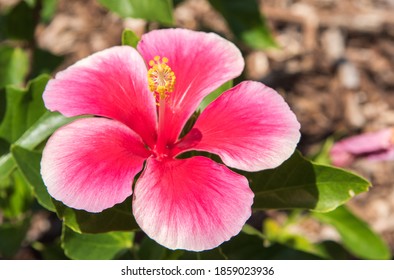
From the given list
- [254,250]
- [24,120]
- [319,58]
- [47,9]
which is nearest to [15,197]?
[24,120]

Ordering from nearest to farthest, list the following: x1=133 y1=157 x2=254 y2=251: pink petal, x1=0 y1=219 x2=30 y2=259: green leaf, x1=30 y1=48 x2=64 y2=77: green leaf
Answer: x1=133 y1=157 x2=254 y2=251: pink petal
x1=0 y1=219 x2=30 y2=259: green leaf
x1=30 y1=48 x2=64 y2=77: green leaf

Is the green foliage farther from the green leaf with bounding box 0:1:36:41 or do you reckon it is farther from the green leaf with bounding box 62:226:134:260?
the green leaf with bounding box 0:1:36:41

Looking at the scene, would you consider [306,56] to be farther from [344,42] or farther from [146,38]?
[146,38]

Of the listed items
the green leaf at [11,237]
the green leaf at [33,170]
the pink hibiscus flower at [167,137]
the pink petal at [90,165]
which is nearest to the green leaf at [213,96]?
the pink hibiscus flower at [167,137]

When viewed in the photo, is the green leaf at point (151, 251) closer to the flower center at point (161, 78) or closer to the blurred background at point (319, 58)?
the flower center at point (161, 78)

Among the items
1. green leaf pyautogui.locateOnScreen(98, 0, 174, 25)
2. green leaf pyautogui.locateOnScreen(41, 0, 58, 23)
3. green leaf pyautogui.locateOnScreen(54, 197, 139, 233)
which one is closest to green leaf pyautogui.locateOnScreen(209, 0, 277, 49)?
green leaf pyautogui.locateOnScreen(98, 0, 174, 25)
